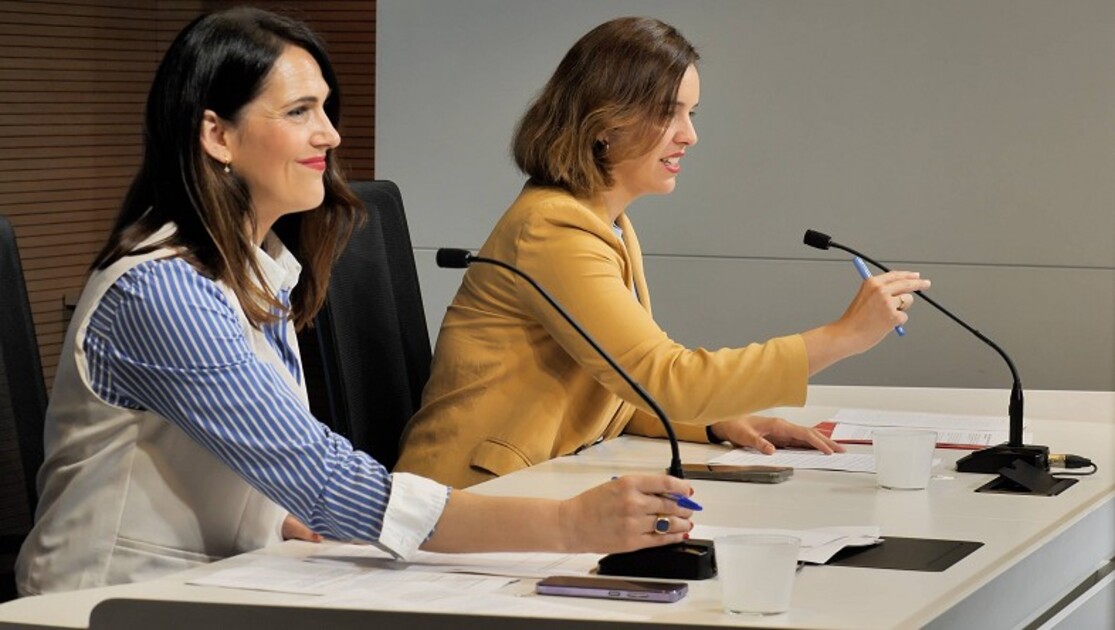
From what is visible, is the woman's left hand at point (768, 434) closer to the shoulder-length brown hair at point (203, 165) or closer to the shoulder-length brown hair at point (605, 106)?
the shoulder-length brown hair at point (605, 106)

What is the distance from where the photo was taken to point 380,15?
4.22 m

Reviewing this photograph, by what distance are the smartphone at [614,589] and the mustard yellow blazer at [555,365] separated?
34.5 inches

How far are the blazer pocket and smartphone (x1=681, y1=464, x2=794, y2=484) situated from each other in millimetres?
287

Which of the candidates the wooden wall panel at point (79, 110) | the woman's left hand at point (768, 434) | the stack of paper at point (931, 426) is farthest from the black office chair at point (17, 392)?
the wooden wall panel at point (79, 110)

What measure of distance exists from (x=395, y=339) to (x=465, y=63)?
1490mm

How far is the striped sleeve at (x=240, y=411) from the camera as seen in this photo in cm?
175

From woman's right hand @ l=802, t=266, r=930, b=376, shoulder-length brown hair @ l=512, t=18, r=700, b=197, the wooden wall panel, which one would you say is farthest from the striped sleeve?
the wooden wall panel

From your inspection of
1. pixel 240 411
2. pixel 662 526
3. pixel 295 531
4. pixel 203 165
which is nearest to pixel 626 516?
pixel 662 526

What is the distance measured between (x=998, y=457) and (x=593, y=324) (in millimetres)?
620

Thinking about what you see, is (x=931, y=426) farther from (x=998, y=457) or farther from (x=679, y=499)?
(x=679, y=499)

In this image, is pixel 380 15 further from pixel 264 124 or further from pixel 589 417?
pixel 264 124

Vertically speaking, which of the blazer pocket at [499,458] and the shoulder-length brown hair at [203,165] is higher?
the shoulder-length brown hair at [203,165]

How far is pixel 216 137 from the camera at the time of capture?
1985 millimetres

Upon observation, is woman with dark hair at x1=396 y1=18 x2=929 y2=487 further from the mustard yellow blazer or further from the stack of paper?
the stack of paper
